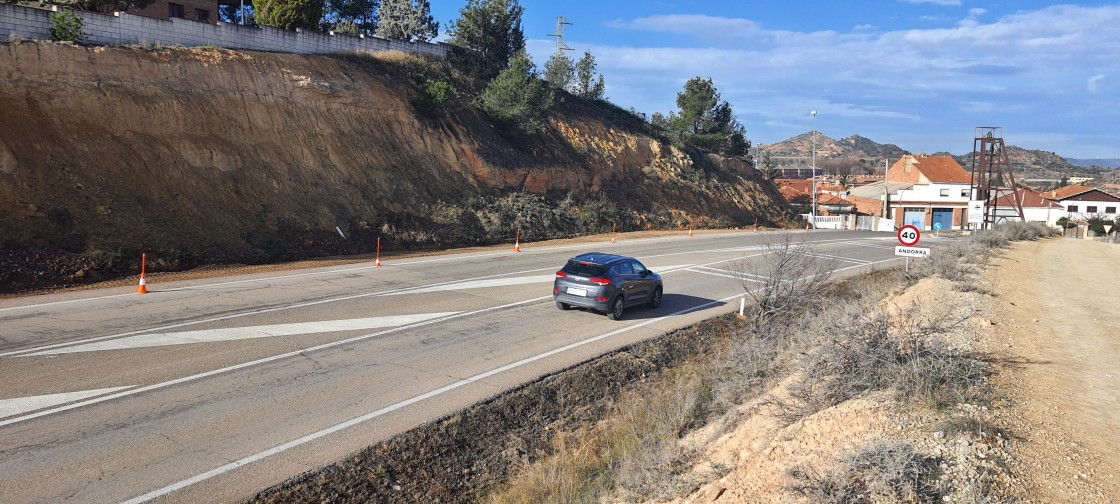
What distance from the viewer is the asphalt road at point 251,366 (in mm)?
7023

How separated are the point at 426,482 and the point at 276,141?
69.8 ft

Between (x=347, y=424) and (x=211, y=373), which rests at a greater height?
(x=211, y=373)

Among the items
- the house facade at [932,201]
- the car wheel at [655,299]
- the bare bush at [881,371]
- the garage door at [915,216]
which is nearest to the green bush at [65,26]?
the car wheel at [655,299]

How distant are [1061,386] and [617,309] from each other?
329 inches

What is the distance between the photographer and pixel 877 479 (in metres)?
5.41

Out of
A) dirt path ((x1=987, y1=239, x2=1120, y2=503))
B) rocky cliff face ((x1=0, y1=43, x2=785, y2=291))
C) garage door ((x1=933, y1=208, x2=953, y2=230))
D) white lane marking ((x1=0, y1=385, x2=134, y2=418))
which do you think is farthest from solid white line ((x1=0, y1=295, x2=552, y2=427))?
garage door ((x1=933, y1=208, x2=953, y2=230))

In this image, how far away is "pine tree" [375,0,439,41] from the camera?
4328 centimetres

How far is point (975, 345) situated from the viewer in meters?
10.2

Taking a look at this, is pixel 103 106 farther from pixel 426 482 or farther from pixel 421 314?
pixel 426 482

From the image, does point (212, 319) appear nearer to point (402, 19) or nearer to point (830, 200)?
point (402, 19)

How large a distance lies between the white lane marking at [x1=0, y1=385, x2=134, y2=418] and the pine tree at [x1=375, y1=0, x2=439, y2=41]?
124 ft

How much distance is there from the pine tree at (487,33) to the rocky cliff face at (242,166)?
7383 mm

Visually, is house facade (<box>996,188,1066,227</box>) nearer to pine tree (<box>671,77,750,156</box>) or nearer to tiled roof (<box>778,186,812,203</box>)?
tiled roof (<box>778,186,812,203</box>)

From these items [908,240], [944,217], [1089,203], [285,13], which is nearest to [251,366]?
[908,240]
